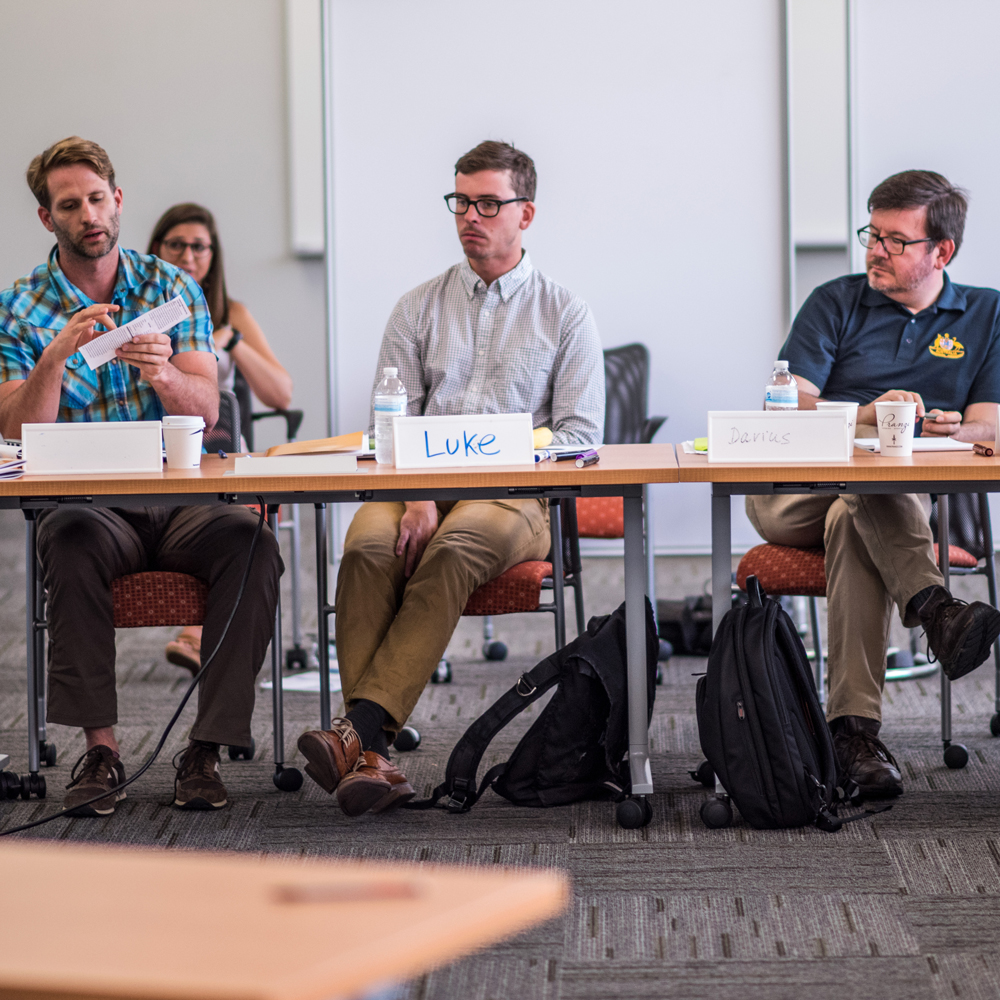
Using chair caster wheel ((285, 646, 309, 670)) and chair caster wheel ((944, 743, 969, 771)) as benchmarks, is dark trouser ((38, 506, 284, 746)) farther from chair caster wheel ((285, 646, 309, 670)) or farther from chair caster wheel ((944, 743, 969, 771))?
chair caster wheel ((944, 743, 969, 771))

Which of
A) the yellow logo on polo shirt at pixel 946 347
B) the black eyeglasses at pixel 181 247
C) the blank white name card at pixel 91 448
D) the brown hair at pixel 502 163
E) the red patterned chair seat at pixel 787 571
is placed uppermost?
the brown hair at pixel 502 163

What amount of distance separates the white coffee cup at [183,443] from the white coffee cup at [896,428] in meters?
1.23

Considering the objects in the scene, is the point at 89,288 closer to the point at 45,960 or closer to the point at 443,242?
the point at 443,242

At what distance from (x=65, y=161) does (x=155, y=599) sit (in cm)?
94

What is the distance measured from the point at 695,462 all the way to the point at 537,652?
1604 mm

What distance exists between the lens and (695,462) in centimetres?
207

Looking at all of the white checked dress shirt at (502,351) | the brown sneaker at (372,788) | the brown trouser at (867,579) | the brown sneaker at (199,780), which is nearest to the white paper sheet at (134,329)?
the white checked dress shirt at (502,351)

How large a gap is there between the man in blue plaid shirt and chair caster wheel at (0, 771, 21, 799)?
0.40 feet

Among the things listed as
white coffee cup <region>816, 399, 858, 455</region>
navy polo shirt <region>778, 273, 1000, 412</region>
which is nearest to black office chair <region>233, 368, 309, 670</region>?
navy polo shirt <region>778, 273, 1000, 412</region>

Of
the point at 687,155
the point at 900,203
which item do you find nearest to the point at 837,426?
the point at 900,203

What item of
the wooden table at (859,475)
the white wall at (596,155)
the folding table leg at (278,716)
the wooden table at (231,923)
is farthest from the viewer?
the white wall at (596,155)

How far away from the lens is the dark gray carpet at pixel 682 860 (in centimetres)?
158

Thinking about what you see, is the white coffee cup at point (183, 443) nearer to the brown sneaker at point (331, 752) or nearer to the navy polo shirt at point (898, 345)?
the brown sneaker at point (331, 752)

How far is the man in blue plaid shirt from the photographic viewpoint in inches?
89.0
